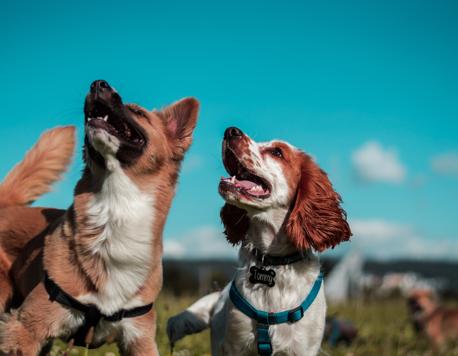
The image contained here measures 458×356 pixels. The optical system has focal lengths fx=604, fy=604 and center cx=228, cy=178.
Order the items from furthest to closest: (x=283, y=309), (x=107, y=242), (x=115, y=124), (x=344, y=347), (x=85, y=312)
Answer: (x=344, y=347)
(x=283, y=309)
(x=115, y=124)
(x=107, y=242)
(x=85, y=312)

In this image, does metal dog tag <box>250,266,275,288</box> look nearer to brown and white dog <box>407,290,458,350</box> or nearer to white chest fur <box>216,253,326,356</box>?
white chest fur <box>216,253,326,356</box>

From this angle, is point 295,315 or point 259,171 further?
point 259,171

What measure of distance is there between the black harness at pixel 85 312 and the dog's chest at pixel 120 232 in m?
0.11

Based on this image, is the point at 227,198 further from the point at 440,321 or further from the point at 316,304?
the point at 440,321

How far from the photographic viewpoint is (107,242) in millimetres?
4496

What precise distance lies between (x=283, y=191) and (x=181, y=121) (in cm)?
106

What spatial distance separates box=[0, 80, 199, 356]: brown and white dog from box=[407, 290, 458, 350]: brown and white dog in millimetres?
7546

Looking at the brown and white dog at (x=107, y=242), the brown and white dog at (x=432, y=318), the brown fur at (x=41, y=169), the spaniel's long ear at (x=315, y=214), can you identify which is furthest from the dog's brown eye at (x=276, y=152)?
the brown and white dog at (x=432, y=318)

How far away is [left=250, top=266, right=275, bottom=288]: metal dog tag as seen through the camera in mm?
4820

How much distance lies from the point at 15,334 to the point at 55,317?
0.30 m

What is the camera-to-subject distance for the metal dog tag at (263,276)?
4.82m

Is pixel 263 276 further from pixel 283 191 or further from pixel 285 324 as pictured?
pixel 283 191

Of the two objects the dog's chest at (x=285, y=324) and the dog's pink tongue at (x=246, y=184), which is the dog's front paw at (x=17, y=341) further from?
the dog's pink tongue at (x=246, y=184)

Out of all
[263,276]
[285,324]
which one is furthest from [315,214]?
[285,324]
